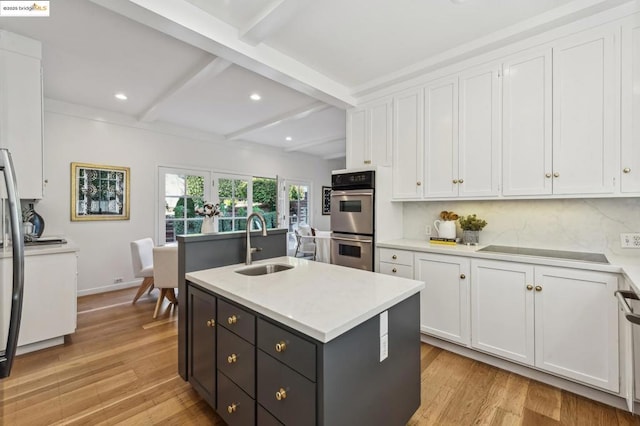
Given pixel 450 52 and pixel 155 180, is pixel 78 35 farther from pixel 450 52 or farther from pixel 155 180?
pixel 450 52

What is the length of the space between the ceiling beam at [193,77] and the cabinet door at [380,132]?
1.63 m

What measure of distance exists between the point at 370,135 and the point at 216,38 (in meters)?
1.84

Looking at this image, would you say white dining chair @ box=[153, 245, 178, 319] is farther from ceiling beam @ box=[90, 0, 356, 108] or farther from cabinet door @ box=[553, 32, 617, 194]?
cabinet door @ box=[553, 32, 617, 194]

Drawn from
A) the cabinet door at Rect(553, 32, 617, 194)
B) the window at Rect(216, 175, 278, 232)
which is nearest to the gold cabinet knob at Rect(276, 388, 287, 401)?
the cabinet door at Rect(553, 32, 617, 194)

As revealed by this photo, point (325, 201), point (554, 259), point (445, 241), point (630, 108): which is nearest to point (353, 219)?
point (445, 241)

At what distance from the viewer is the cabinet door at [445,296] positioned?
238 centimetres

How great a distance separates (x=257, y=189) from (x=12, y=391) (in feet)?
15.8

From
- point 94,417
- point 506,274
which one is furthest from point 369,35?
point 94,417

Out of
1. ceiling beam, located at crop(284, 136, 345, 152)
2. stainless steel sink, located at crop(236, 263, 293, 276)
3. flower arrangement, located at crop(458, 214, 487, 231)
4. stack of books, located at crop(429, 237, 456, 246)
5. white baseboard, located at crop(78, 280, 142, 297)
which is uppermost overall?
ceiling beam, located at crop(284, 136, 345, 152)

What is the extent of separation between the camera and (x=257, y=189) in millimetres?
6375

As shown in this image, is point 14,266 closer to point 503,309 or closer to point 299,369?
point 299,369

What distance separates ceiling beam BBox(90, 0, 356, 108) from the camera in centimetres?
182

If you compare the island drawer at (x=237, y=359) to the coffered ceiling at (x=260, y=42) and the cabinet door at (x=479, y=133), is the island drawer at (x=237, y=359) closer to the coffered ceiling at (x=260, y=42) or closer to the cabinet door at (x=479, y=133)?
the coffered ceiling at (x=260, y=42)

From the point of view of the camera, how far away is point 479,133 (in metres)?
2.51
